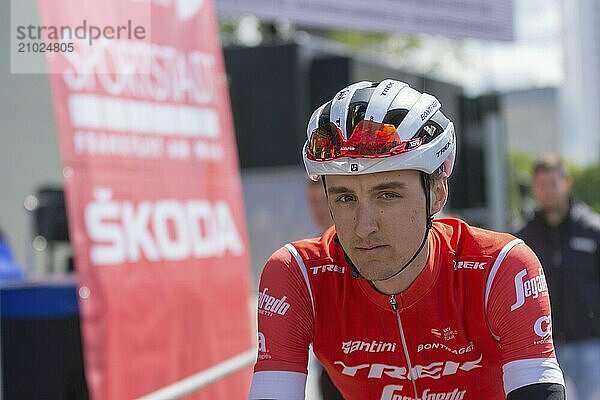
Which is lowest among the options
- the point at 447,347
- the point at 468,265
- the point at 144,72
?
the point at 447,347

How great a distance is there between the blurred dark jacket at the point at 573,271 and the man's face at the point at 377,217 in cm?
419

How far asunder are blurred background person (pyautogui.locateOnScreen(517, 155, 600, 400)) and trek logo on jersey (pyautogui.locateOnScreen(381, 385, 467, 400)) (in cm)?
390

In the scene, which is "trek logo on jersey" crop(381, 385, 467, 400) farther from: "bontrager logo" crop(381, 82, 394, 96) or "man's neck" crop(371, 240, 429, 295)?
"bontrager logo" crop(381, 82, 394, 96)

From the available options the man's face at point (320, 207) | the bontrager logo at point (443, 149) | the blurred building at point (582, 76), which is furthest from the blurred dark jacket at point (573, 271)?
the bontrager logo at point (443, 149)

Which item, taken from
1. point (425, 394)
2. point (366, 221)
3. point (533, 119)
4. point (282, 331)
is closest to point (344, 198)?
point (366, 221)

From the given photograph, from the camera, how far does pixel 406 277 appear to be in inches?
112

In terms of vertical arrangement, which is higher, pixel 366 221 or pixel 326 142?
pixel 326 142

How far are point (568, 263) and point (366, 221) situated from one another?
173 inches

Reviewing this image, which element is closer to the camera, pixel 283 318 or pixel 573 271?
pixel 283 318

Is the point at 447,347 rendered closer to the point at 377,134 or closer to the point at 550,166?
the point at 377,134

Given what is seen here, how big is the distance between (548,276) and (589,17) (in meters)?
4.03

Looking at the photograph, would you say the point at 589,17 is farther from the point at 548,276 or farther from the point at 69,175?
the point at 69,175

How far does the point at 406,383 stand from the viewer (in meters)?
2.91

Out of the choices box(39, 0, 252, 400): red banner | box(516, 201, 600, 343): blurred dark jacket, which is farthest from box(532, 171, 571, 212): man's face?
box(39, 0, 252, 400): red banner
